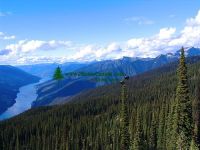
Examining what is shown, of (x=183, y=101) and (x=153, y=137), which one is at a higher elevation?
(x=183, y=101)

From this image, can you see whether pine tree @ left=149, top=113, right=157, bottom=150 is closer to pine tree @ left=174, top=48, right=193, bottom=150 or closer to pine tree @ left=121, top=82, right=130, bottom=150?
pine tree @ left=121, top=82, right=130, bottom=150

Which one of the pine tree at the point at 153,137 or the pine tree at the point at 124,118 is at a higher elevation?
the pine tree at the point at 124,118

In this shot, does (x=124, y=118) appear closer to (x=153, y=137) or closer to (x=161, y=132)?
(x=161, y=132)

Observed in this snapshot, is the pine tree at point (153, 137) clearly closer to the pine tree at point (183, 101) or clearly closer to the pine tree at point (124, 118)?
the pine tree at point (124, 118)

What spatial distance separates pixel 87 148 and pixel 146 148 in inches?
1449

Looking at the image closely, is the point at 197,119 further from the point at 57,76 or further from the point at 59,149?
the point at 57,76

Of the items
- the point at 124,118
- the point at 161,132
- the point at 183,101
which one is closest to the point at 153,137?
the point at 161,132

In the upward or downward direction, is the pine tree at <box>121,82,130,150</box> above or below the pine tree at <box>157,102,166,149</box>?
above

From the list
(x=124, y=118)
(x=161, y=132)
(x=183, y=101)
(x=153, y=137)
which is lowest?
(x=153, y=137)

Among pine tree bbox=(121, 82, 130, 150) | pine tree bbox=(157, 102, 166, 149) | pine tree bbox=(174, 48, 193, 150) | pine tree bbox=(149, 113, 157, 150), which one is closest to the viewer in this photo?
pine tree bbox=(174, 48, 193, 150)

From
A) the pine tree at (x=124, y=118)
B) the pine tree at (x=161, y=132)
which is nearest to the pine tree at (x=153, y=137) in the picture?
the pine tree at (x=161, y=132)

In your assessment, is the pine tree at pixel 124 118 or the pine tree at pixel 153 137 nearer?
the pine tree at pixel 124 118

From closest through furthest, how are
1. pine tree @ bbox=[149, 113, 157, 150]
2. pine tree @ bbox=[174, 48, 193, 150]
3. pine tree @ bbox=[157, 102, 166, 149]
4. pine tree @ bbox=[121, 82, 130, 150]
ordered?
pine tree @ bbox=[174, 48, 193, 150] → pine tree @ bbox=[121, 82, 130, 150] → pine tree @ bbox=[157, 102, 166, 149] → pine tree @ bbox=[149, 113, 157, 150]

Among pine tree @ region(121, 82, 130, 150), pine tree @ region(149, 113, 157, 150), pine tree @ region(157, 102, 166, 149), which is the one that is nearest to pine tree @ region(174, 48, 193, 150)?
pine tree @ region(121, 82, 130, 150)
